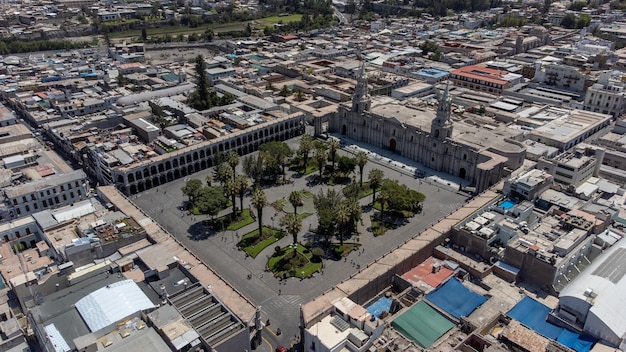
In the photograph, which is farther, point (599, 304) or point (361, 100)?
point (361, 100)

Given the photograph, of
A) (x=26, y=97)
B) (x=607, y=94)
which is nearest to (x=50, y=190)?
(x=26, y=97)

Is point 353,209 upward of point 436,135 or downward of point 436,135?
downward

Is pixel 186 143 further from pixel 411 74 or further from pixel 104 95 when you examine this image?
pixel 411 74

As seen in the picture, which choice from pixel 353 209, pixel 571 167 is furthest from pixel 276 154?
pixel 571 167

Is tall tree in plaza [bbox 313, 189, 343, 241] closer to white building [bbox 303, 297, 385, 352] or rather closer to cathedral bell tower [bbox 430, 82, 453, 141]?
white building [bbox 303, 297, 385, 352]

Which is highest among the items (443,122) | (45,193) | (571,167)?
(443,122)

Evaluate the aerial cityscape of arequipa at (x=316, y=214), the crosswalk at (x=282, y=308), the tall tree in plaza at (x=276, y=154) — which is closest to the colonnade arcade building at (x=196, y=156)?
the aerial cityscape of arequipa at (x=316, y=214)

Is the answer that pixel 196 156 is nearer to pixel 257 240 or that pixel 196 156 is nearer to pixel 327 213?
pixel 257 240
